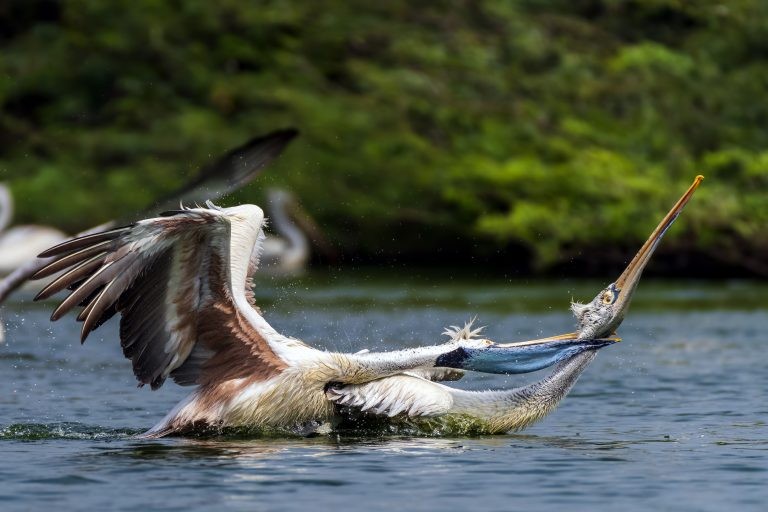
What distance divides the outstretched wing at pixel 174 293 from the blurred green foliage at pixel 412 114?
737 inches

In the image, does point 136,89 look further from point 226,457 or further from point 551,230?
point 226,457

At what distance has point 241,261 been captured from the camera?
10.5 m

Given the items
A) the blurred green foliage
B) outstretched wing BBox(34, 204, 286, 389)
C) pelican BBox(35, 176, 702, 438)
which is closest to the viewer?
outstretched wing BBox(34, 204, 286, 389)

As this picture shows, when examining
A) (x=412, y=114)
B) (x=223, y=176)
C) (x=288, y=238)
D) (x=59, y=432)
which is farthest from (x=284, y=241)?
(x=59, y=432)

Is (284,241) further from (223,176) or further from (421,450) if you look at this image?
(421,450)

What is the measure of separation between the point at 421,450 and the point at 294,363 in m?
1.07

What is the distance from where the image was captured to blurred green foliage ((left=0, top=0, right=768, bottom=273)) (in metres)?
30.3

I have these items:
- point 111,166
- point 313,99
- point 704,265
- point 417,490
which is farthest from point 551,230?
point 417,490

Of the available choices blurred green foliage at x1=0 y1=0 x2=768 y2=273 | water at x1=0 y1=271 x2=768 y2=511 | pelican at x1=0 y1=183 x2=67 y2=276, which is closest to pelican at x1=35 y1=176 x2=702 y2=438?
water at x1=0 y1=271 x2=768 y2=511

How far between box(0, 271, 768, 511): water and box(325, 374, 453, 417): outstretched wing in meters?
0.18

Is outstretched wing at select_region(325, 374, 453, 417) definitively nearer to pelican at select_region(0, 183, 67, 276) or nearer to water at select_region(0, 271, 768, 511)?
water at select_region(0, 271, 768, 511)

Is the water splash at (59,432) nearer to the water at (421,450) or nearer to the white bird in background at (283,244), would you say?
the water at (421,450)

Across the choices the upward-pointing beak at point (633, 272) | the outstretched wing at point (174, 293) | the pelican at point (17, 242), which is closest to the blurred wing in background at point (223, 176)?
the outstretched wing at point (174, 293)

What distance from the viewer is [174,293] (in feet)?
31.9
